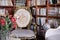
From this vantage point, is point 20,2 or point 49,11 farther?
point 20,2

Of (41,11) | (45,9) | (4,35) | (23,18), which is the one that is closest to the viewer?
(4,35)

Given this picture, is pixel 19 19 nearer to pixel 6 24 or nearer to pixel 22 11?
pixel 22 11

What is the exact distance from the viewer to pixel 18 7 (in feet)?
12.2

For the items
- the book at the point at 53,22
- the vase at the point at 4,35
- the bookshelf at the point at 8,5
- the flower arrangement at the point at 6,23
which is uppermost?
the bookshelf at the point at 8,5

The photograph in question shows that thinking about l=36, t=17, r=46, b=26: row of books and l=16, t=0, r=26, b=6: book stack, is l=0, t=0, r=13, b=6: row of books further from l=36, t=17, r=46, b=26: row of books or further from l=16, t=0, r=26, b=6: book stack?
l=36, t=17, r=46, b=26: row of books

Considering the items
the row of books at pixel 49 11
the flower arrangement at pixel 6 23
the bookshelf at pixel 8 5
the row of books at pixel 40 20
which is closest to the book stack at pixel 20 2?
the bookshelf at pixel 8 5

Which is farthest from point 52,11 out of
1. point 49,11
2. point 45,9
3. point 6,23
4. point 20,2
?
point 6,23

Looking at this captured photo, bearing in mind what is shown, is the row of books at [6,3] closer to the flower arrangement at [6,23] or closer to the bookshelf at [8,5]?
the bookshelf at [8,5]

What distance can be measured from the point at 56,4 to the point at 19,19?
0.95 metres

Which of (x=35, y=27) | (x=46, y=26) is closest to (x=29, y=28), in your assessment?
(x=35, y=27)

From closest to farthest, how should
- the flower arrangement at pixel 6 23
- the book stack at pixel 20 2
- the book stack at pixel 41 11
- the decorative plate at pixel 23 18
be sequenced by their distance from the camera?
the flower arrangement at pixel 6 23 → the decorative plate at pixel 23 18 → the book stack at pixel 41 11 → the book stack at pixel 20 2

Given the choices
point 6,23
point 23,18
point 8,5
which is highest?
point 8,5

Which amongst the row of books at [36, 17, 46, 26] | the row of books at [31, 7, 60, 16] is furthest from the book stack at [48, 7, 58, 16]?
the row of books at [36, 17, 46, 26]

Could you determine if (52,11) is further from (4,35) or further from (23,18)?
(4,35)
